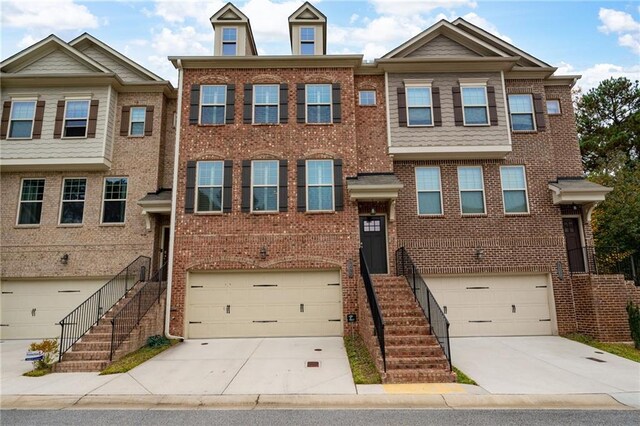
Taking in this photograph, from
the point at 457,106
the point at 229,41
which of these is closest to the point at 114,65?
the point at 229,41

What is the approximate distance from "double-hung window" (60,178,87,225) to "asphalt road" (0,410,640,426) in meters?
8.28

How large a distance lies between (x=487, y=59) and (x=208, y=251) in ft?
37.3

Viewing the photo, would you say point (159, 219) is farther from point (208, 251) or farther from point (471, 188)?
point (471, 188)

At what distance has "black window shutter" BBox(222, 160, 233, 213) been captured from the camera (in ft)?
37.8

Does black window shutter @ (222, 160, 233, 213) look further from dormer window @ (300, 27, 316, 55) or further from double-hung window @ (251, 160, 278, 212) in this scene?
dormer window @ (300, 27, 316, 55)

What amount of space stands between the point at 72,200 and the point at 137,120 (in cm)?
370

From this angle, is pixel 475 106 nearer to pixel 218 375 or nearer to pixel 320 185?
pixel 320 185

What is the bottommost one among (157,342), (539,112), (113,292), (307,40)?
(157,342)

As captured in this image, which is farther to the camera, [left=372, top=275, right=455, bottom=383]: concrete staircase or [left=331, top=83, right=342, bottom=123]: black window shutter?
[left=331, top=83, right=342, bottom=123]: black window shutter

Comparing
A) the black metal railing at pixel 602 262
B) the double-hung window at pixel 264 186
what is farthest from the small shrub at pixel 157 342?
the black metal railing at pixel 602 262

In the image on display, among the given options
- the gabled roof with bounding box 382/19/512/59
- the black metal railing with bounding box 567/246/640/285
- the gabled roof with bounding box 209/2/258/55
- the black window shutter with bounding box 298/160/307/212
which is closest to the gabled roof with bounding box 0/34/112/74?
the gabled roof with bounding box 209/2/258/55

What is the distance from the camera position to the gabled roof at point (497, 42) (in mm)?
12727

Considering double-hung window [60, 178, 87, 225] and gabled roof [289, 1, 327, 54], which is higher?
gabled roof [289, 1, 327, 54]

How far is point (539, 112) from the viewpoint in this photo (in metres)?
12.5
